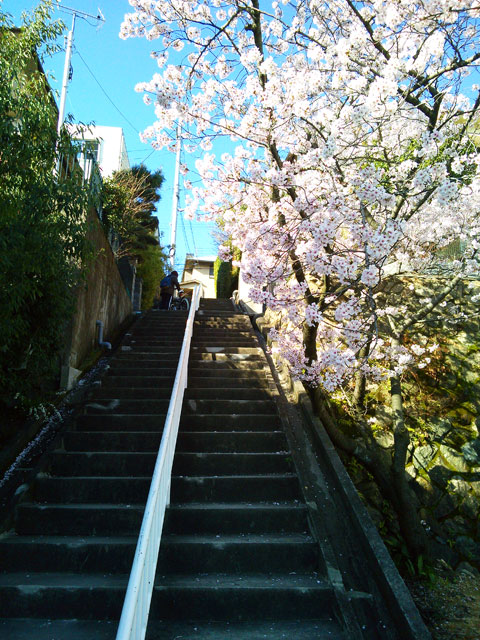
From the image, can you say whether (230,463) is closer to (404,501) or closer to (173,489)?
(173,489)

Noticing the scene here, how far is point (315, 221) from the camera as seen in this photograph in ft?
17.0

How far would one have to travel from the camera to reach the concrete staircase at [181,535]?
3.38 m

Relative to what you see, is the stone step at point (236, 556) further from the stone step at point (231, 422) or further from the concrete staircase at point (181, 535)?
the stone step at point (231, 422)

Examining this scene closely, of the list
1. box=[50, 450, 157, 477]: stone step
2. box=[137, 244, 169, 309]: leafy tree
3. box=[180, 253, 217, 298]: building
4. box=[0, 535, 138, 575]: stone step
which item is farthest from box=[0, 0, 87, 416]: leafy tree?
box=[180, 253, 217, 298]: building

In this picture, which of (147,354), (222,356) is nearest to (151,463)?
(222,356)

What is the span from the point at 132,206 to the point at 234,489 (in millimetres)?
12557

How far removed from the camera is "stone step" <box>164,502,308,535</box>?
4.17 metres

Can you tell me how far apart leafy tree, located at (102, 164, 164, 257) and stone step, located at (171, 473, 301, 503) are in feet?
20.8

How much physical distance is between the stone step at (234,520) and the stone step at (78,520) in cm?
32

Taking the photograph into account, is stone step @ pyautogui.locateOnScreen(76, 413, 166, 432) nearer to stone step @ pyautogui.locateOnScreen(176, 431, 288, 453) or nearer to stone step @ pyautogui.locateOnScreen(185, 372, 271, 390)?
stone step @ pyautogui.locateOnScreen(176, 431, 288, 453)

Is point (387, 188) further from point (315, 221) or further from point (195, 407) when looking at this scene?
point (195, 407)

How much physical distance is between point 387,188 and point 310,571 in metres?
3.85

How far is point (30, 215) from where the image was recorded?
4.08m

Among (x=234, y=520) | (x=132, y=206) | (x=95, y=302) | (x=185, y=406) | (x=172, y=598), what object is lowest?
(x=172, y=598)
